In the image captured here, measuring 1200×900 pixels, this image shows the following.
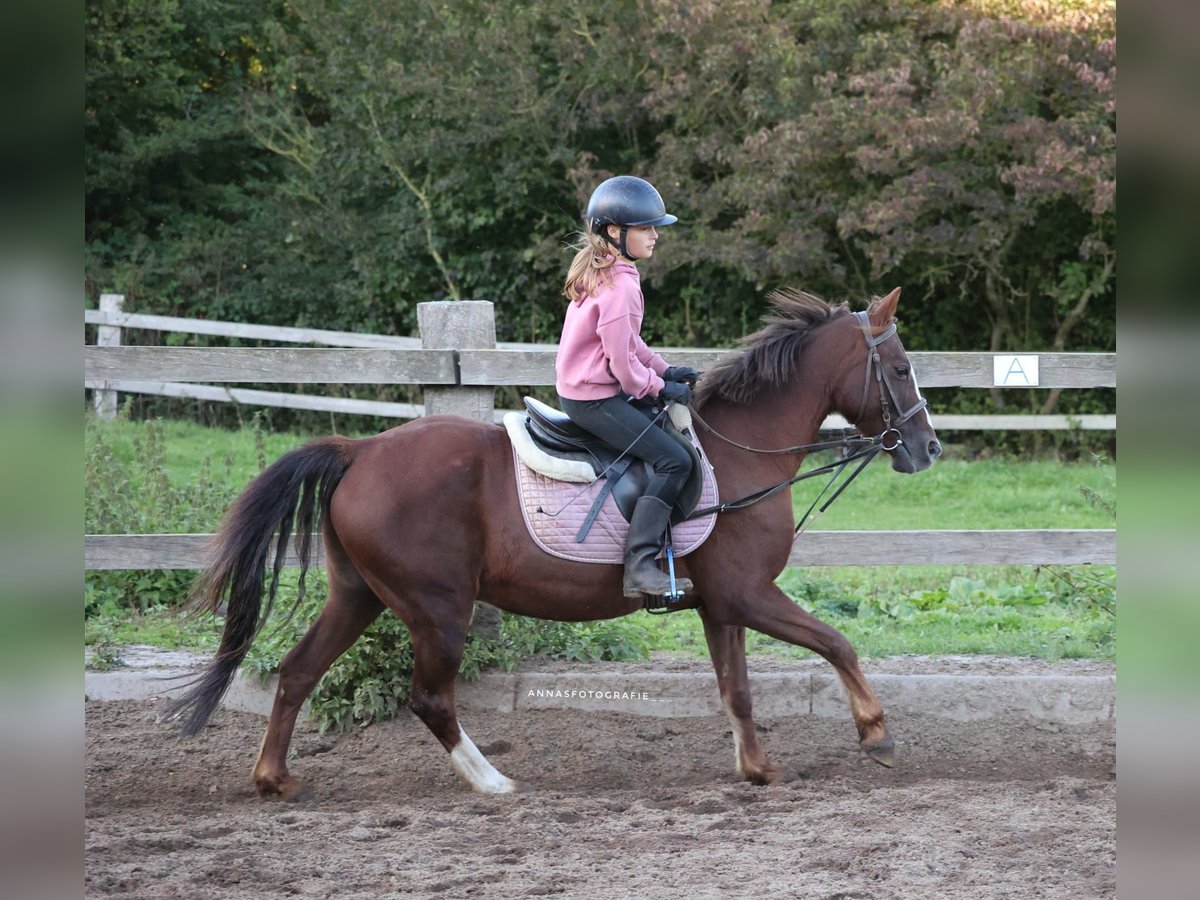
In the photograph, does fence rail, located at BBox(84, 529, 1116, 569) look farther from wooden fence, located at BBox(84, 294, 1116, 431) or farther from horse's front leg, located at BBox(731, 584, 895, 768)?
horse's front leg, located at BBox(731, 584, 895, 768)

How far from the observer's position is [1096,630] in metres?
7.16

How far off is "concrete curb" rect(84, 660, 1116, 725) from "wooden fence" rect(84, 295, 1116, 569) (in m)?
0.64

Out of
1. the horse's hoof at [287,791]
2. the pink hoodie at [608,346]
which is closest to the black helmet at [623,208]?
the pink hoodie at [608,346]

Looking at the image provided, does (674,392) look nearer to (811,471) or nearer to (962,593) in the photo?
(811,471)

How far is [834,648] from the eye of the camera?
515 centimetres

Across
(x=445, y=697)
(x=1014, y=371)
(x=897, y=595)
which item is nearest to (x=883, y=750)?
(x=445, y=697)

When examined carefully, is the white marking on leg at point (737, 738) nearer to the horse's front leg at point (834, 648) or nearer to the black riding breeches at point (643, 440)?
the horse's front leg at point (834, 648)

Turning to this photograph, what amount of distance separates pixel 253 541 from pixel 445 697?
1.10 meters

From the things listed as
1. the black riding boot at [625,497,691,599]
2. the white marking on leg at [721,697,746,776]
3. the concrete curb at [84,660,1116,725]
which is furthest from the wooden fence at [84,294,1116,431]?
the white marking on leg at [721,697,746,776]

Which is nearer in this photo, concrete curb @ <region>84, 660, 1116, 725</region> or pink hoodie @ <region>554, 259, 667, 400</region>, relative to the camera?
pink hoodie @ <region>554, 259, 667, 400</region>

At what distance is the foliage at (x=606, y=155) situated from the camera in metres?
13.9

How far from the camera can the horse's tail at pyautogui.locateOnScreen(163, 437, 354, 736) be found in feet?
17.1
